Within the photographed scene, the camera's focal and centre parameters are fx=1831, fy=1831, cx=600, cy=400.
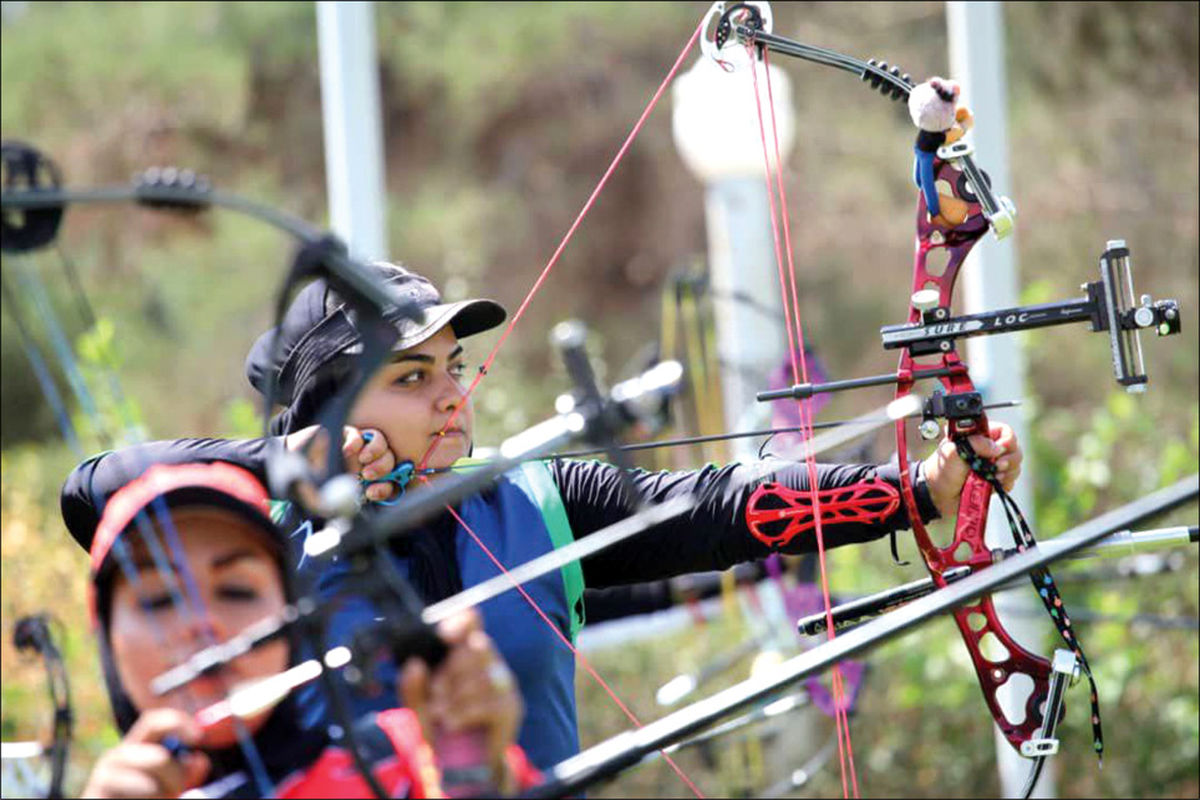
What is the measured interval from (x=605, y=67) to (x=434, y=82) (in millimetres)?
1092

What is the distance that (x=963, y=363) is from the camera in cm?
256

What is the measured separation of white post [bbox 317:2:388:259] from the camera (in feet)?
15.1

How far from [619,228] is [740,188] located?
6.05m

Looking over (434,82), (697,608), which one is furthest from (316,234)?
(434,82)

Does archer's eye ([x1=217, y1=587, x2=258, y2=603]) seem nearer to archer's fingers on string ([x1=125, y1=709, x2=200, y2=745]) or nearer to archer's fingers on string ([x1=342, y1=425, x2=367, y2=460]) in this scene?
archer's fingers on string ([x1=125, y1=709, x2=200, y2=745])

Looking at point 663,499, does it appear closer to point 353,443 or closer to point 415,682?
point 353,443

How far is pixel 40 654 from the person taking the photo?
224 centimetres

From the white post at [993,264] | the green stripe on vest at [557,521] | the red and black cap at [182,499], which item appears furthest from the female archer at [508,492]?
the white post at [993,264]

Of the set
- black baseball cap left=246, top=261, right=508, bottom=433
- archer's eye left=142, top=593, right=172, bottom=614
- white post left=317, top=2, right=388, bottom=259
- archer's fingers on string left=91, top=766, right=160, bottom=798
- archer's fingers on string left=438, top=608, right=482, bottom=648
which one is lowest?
archer's fingers on string left=91, top=766, right=160, bottom=798

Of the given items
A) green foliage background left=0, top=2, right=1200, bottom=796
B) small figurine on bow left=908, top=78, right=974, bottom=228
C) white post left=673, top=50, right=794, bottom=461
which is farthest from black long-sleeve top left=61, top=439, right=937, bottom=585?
white post left=673, top=50, right=794, bottom=461

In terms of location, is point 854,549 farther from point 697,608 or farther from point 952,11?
point 952,11

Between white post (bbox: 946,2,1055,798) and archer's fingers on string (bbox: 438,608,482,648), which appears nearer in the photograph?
archer's fingers on string (bbox: 438,608,482,648)

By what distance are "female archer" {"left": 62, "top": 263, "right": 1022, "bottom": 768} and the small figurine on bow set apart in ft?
1.07

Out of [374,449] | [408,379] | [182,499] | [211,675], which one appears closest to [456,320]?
[408,379]
